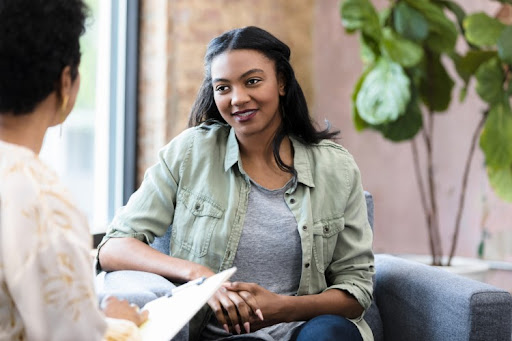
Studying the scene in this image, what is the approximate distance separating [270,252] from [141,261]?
328 millimetres

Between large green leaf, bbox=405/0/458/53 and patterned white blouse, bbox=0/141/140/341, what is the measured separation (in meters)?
2.49

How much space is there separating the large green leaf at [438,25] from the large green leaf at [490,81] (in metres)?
0.18

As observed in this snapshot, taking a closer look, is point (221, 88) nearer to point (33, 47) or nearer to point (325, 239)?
point (325, 239)

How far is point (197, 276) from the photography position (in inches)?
68.3

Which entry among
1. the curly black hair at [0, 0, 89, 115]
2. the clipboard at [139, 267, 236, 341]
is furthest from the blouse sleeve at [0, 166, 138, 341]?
the clipboard at [139, 267, 236, 341]

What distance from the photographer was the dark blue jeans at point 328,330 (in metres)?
1.67

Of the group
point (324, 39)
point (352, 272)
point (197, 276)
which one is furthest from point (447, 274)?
point (324, 39)

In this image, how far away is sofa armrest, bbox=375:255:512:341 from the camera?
173 cm

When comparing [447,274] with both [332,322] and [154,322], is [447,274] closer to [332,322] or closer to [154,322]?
[332,322]

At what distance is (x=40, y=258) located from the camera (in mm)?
933

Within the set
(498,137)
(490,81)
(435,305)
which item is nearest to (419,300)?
(435,305)

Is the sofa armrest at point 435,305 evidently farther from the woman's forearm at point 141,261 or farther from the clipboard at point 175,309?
the clipboard at point 175,309

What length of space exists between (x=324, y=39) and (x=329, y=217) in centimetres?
248

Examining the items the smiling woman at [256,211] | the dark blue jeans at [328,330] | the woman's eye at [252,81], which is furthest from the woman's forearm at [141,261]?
the woman's eye at [252,81]
